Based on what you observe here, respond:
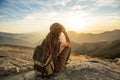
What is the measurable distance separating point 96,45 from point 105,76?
352ft

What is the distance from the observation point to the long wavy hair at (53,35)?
16.8 ft

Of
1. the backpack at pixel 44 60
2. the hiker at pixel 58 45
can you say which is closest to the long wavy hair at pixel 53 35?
the hiker at pixel 58 45

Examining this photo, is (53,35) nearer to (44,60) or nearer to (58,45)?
(58,45)

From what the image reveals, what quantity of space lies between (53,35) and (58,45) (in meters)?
0.38

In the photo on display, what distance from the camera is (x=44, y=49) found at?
5.18 m

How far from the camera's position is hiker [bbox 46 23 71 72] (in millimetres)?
5152

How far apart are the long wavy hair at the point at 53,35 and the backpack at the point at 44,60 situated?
0.49 ft

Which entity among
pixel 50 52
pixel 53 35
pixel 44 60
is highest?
pixel 53 35

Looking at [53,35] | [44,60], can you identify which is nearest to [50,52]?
[44,60]

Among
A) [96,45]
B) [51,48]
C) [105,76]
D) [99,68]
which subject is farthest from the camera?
[96,45]

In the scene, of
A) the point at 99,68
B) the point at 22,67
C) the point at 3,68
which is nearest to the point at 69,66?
the point at 99,68

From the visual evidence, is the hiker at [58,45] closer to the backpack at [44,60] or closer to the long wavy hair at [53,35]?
the long wavy hair at [53,35]

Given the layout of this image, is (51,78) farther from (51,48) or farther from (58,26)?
(58,26)

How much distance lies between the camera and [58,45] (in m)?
5.26
